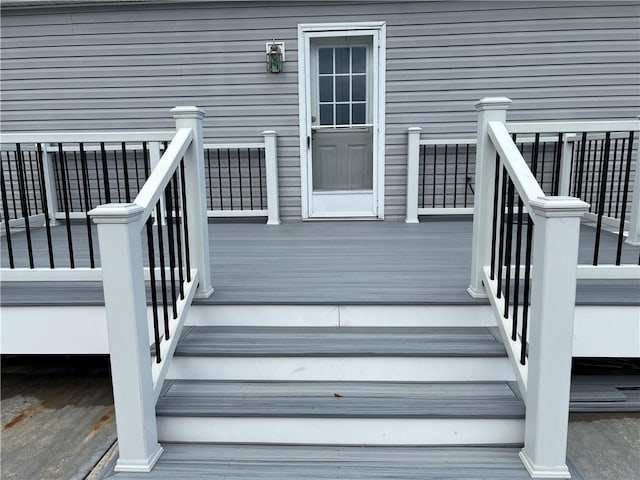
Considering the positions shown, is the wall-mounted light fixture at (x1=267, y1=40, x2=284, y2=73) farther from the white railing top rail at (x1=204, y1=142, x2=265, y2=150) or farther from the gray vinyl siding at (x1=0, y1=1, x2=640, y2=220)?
the white railing top rail at (x1=204, y1=142, x2=265, y2=150)

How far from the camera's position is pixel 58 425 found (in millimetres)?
2309

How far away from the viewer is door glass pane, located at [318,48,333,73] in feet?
14.9

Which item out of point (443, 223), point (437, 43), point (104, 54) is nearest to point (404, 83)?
point (437, 43)

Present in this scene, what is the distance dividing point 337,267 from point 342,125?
241 centimetres

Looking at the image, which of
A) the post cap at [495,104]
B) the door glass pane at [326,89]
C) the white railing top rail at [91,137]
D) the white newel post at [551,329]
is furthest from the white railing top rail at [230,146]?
the white newel post at [551,329]

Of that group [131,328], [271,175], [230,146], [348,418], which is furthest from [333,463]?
[230,146]

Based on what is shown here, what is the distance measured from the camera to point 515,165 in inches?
67.0

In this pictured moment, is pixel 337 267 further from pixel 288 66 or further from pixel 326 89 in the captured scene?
pixel 288 66

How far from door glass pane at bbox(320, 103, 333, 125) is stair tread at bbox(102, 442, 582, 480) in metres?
3.66

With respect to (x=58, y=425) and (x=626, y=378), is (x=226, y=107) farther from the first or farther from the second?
(x=626, y=378)

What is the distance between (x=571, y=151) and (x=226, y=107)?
3561 mm

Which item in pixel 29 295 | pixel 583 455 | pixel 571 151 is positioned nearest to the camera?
pixel 583 455

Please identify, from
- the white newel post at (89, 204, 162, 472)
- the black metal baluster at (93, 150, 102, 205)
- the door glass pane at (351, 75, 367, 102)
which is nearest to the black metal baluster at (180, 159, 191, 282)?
the white newel post at (89, 204, 162, 472)

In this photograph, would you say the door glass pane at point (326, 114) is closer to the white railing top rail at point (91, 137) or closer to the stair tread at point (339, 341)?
the white railing top rail at point (91, 137)
